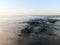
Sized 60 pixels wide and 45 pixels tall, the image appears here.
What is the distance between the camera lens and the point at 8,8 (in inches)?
36.6

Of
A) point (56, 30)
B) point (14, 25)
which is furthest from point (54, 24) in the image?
point (14, 25)

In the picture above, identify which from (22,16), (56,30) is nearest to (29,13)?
(22,16)

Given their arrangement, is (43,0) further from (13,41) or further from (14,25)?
(13,41)

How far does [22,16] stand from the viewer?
93cm

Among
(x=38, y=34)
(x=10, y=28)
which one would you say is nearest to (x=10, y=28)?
(x=10, y=28)

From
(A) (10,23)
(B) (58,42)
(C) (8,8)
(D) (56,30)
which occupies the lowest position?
(B) (58,42)

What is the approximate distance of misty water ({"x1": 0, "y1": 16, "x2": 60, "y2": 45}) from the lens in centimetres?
90

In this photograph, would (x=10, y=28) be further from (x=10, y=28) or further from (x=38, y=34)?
(x=38, y=34)

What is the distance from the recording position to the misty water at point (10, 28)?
0.90 meters

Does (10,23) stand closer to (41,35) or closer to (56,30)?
(41,35)

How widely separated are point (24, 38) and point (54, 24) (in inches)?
12.8

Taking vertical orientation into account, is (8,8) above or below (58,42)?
above

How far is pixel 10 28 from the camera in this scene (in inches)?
36.2

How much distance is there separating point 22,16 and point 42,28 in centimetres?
23
